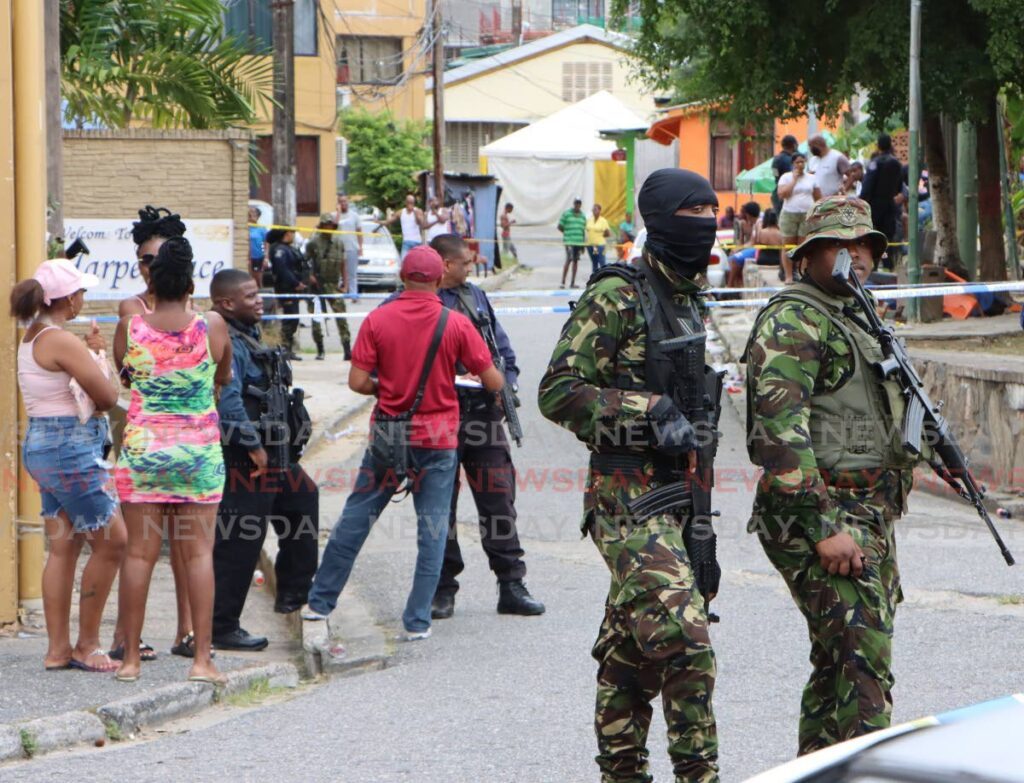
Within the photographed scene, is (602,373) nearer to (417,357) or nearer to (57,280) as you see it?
(417,357)

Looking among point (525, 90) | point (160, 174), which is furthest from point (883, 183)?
point (525, 90)

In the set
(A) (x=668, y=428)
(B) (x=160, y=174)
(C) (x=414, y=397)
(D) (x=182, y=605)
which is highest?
(B) (x=160, y=174)

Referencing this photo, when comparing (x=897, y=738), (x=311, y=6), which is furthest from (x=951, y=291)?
(x=311, y=6)

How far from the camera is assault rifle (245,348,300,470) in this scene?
22.7 ft

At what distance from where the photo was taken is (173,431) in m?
6.15

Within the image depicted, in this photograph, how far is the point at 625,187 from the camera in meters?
51.1

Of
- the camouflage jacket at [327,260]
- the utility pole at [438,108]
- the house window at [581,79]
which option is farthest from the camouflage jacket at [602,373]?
the house window at [581,79]

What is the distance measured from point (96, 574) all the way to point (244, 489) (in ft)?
2.55

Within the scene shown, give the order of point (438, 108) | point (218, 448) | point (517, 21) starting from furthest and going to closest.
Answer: point (517, 21) < point (438, 108) < point (218, 448)

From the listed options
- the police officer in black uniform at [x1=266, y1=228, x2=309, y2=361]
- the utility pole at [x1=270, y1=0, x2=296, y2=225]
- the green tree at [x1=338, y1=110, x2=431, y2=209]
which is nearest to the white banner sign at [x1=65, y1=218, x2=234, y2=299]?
the police officer in black uniform at [x1=266, y1=228, x2=309, y2=361]

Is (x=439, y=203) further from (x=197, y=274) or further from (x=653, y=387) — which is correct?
(x=653, y=387)

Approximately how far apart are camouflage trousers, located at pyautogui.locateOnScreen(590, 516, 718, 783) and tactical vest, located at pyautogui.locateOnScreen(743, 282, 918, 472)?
0.53 m

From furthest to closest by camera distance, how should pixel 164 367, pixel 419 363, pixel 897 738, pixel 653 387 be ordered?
pixel 419 363 < pixel 164 367 < pixel 653 387 < pixel 897 738

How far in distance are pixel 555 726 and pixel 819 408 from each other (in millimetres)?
1869
